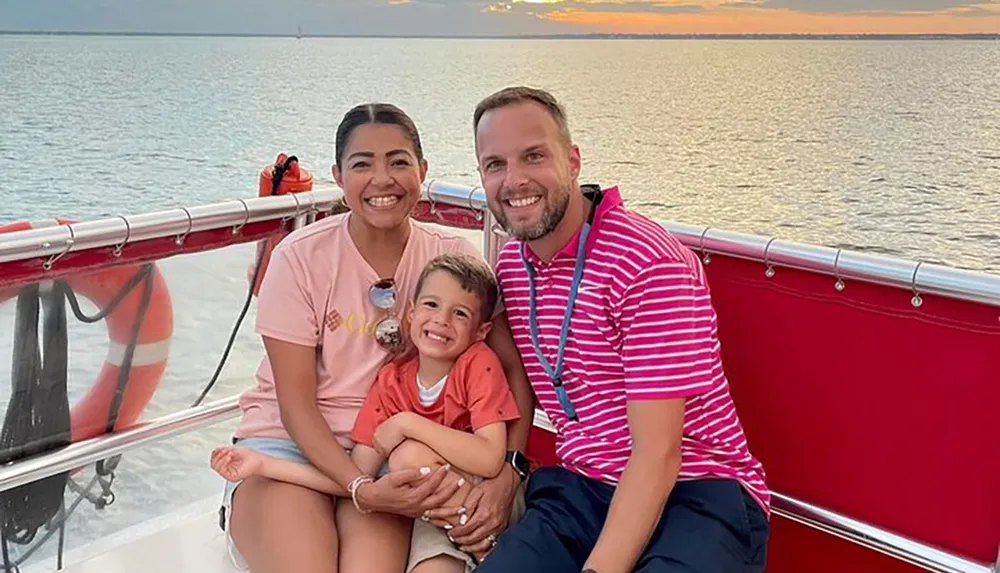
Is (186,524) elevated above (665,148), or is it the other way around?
(186,524)

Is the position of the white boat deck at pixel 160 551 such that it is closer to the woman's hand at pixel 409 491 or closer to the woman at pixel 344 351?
the woman at pixel 344 351

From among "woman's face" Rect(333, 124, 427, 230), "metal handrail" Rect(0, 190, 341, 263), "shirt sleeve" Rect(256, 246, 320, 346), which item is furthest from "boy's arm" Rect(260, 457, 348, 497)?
"metal handrail" Rect(0, 190, 341, 263)

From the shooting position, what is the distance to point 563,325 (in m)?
1.85

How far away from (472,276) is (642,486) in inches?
20.6

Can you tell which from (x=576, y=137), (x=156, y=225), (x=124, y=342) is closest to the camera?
(x=156, y=225)

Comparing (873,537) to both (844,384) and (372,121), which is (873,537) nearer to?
(844,384)

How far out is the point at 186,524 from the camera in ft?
7.92

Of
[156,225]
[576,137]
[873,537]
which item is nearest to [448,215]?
[156,225]

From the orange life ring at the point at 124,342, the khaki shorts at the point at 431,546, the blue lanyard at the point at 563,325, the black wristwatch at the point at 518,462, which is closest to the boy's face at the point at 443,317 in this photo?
the blue lanyard at the point at 563,325

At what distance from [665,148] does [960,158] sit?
25.0ft

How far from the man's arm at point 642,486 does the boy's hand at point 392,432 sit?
1.39 feet

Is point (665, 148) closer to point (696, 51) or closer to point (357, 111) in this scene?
point (357, 111)

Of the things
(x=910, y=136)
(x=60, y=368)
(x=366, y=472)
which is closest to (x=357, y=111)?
(x=366, y=472)

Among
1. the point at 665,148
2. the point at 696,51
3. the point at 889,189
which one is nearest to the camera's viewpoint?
the point at 889,189
